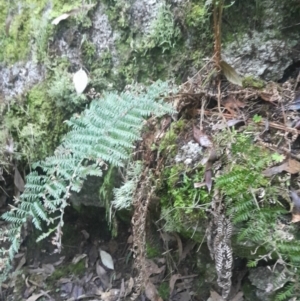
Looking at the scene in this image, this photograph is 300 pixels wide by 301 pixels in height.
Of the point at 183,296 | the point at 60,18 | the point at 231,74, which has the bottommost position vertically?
the point at 183,296

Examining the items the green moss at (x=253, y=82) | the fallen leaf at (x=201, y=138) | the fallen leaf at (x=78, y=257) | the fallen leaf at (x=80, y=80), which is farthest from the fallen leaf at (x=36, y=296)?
the green moss at (x=253, y=82)

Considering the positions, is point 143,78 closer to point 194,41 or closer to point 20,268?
point 194,41

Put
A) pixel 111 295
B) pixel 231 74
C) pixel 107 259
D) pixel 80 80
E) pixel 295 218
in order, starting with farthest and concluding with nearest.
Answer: pixel 107 259 → pixel 111 295 → pixel 80 80 → pixel 231 74 → pixel 295 218

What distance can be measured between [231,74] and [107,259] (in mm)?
1297

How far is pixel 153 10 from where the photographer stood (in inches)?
84.5

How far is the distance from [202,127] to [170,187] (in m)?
0.28

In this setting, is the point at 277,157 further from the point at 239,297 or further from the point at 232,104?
the point at 239,297

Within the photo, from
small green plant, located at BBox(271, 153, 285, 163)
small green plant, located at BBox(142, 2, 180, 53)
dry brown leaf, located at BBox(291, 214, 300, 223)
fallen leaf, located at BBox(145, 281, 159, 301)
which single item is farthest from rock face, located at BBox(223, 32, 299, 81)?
fallen leaf, located at BBox(145, 281, 159, 301)

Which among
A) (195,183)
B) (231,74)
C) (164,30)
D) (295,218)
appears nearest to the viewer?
(295,218)

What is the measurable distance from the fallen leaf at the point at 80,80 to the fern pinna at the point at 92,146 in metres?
0.44

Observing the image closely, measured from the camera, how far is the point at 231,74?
1859 millimetres

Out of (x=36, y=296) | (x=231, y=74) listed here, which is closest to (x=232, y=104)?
(x=231, y=74)

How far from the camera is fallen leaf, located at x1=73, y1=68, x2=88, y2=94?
2244mm

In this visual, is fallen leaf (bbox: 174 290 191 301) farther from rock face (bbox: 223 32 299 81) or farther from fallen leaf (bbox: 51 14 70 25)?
fallen leaf (bbox: 51 14 70 25)
